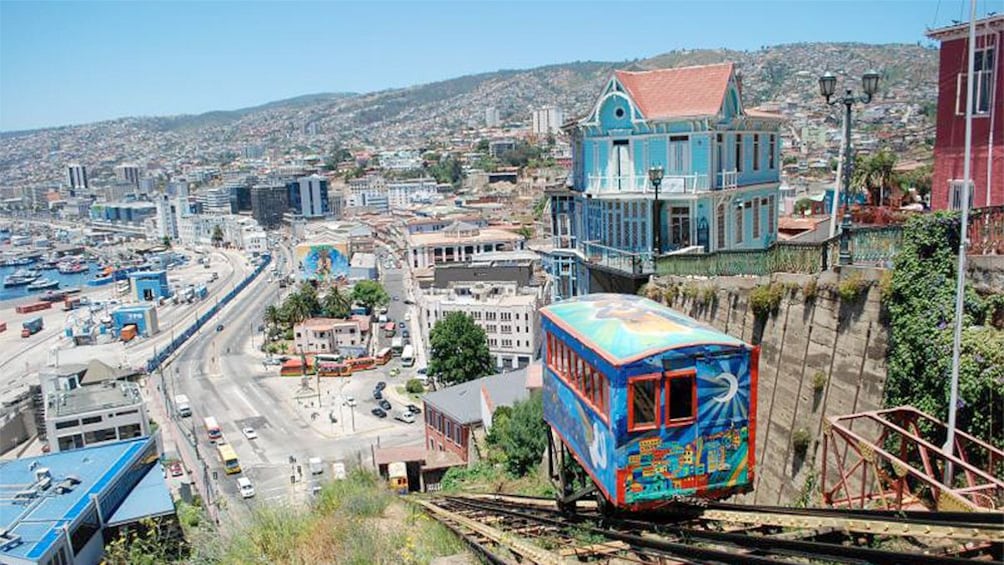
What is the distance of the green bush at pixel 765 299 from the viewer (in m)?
12.2

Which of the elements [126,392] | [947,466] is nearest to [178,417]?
[126,392]

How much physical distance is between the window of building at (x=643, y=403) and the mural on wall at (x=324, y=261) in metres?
96.2

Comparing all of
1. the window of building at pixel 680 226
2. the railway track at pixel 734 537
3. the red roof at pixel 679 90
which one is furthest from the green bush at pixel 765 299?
the red roof at pixel 679 90

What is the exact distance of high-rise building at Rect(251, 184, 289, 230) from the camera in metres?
180

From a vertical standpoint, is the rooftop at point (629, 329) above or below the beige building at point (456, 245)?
above

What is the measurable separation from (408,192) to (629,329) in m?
162

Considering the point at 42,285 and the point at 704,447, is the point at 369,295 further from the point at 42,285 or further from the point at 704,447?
the point at 42,285

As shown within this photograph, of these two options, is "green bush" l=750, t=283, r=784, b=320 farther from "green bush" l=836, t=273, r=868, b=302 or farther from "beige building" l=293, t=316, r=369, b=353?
"beige building" l=293, t=316, r=369, b=353

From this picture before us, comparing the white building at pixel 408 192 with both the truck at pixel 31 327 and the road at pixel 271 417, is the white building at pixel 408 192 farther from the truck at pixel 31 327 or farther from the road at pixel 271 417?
the road at pixel 271 417

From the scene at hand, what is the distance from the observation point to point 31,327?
9138 centimetres

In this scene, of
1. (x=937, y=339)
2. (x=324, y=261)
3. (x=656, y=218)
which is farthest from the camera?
(x=324, y=261)

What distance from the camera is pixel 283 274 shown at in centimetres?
11744

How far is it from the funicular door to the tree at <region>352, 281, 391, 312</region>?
251 feet

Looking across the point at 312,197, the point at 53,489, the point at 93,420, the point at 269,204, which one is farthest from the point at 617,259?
the point at 269,204
